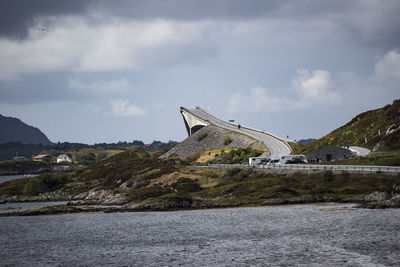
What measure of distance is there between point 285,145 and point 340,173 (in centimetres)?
6624

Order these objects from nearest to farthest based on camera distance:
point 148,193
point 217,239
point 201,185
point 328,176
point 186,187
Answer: point 217,239
point 328,176
point 148,193
point 186,187
point 201,185

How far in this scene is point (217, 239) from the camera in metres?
48.7

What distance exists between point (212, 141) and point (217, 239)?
376 ft

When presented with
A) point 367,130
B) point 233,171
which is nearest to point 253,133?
point 367,130

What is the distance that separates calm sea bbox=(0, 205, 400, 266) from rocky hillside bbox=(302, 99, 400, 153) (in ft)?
164

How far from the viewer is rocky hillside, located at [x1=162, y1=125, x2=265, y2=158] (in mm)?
149375

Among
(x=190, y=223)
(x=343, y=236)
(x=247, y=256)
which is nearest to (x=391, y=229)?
(x=343, y=236)

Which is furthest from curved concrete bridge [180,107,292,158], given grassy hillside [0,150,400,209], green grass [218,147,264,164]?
grassy hillside [0,150,400,209]

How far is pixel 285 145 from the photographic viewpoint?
13800 cm

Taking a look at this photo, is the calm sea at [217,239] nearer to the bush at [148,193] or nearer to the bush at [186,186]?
the bush at [148,193]

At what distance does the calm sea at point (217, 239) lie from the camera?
39844mm

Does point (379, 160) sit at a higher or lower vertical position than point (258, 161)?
lower

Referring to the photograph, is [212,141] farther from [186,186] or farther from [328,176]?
[328,176]

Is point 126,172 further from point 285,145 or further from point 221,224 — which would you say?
point 221,224
